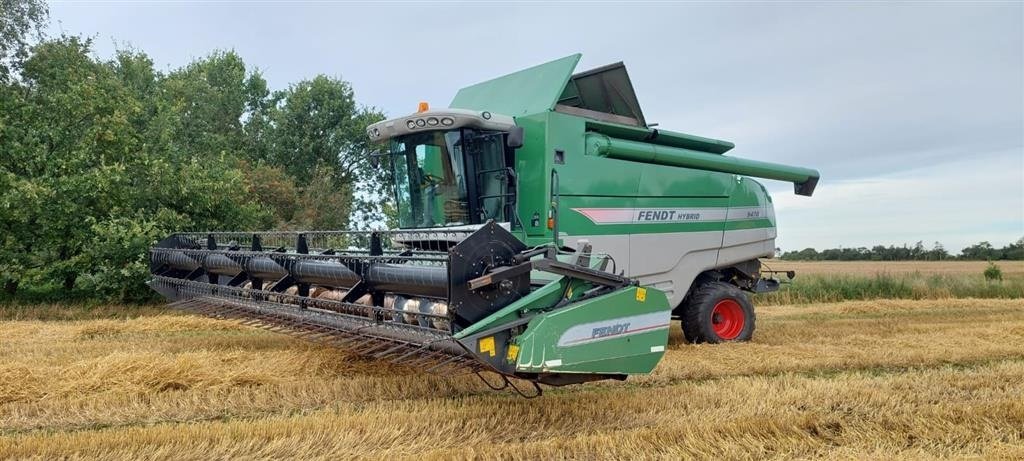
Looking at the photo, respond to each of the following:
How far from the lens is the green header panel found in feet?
20.8

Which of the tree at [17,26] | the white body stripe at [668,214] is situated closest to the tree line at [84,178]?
the tree at [17,26]

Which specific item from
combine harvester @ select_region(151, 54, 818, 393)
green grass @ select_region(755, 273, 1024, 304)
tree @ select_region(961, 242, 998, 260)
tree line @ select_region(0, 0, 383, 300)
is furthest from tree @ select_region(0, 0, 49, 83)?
tree @ select_region(961, 242, 998, 260)

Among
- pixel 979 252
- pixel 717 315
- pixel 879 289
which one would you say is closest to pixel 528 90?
pixel 717 315

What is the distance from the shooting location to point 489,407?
3.86 meters

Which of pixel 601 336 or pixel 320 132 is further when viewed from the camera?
pixel 320 132

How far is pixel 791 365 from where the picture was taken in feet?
17.8

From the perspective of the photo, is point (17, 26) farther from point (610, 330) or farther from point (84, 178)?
point (610, 330)

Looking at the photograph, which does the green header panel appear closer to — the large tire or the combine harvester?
the combine harvester

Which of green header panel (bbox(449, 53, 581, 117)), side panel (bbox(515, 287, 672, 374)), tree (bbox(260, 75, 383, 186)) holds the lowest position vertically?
side panel (bbox(515, 287, 672, 374))

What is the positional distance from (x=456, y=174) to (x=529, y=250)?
8.14 ft

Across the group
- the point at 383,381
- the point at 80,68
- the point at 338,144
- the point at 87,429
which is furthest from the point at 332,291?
the point at 338,144

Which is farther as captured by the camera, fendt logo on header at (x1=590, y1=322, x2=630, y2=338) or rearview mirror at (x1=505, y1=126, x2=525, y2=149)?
rearview mirror at (x1=505, y1=126, x2=525, y2=149)

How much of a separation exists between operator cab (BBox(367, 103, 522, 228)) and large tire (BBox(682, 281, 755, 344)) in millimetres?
2292

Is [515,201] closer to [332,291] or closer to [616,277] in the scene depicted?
[332,291]
